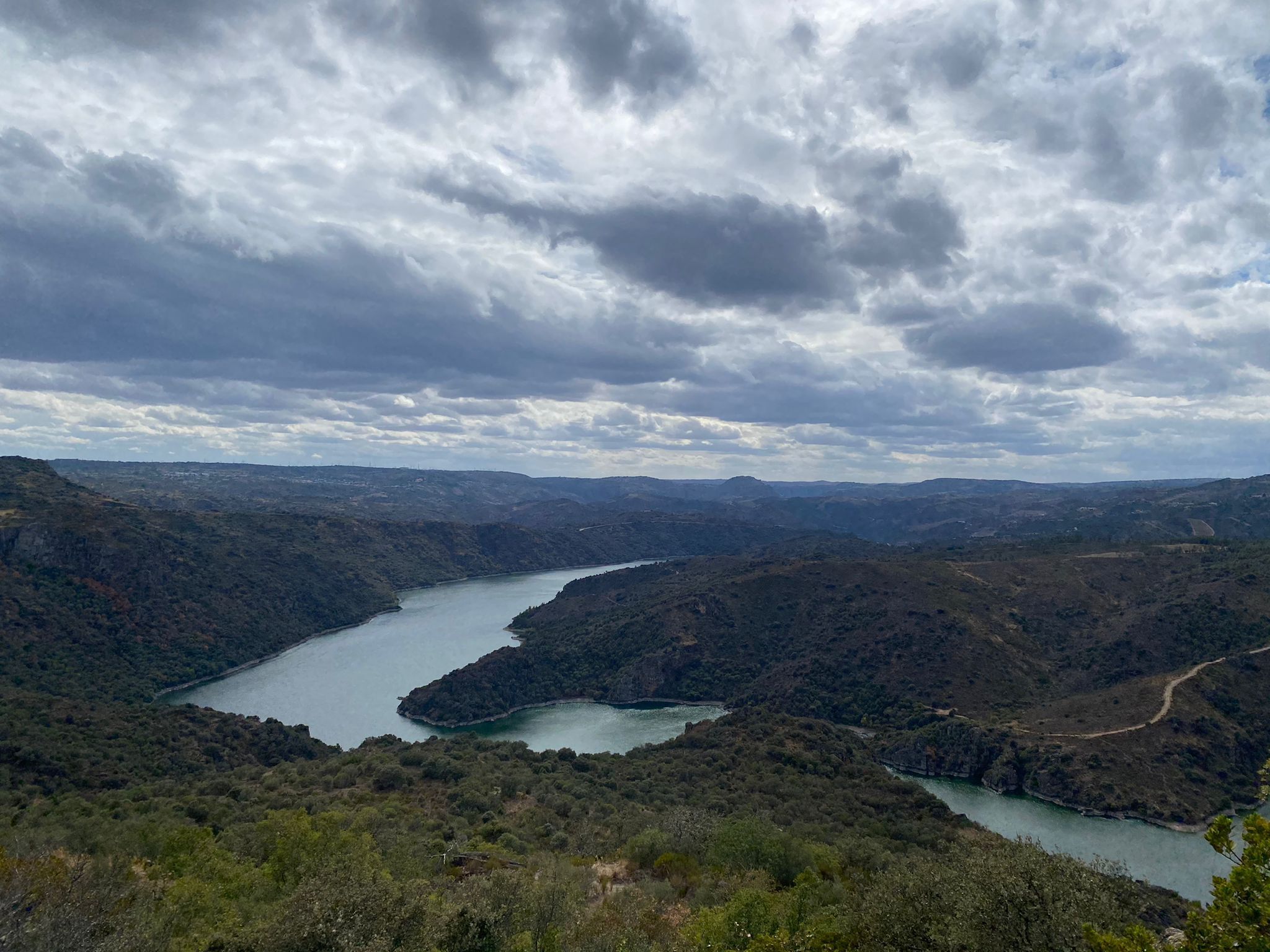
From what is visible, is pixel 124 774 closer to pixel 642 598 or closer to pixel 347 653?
pixel 347 653

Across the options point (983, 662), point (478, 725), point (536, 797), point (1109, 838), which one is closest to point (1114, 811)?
point (1109, 838)

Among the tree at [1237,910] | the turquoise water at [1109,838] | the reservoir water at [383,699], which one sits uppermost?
the tree at [1237,910]

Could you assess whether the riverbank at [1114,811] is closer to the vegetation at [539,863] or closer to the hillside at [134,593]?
the vegetation at [539,863]

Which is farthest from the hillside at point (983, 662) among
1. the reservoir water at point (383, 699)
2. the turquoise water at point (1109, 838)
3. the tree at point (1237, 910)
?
the tree at point (1237, 910)

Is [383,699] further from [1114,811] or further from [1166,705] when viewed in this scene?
[1166,705]

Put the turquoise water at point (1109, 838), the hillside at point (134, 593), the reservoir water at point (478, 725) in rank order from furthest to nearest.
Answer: the hillside at point (134, 593) → the reservoir water at point (478, 725) → the turquoise water at point (1109, 838)

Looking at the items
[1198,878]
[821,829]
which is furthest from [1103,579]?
[821,829]

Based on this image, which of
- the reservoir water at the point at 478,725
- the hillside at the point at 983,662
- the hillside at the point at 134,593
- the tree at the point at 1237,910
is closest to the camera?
the tree at the point at 1237,910
